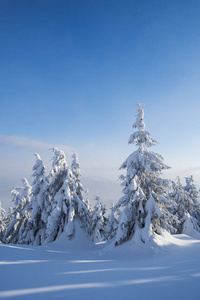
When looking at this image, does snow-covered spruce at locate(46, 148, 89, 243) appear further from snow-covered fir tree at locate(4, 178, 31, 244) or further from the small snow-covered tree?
the small snow-covered tree

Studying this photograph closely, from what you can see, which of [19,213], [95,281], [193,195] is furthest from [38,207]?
[193,195]

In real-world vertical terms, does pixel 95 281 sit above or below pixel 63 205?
below

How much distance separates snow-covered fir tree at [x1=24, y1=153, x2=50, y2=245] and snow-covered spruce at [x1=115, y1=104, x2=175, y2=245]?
36.1ft

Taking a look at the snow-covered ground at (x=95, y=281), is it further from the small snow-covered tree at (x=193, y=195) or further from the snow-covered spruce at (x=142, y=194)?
the small snow-covered tree at (x=193, y=195)

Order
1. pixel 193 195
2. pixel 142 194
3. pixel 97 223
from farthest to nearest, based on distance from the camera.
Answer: pixel 97 223
pixel 193 195
pixel 142 194

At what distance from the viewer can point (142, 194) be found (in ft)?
45.1

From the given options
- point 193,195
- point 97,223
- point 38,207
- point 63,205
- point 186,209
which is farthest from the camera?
point 97,223

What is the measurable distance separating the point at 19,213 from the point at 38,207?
8608 mm

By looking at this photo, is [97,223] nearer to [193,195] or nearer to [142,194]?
[193,195]

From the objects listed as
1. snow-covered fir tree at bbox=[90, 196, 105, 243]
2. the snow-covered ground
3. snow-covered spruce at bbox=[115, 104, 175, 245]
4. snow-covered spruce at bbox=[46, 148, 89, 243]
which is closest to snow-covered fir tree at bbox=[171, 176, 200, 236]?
snow-covered spruce at bbox=[115, 104, 175, 245]

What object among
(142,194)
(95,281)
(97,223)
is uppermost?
(142,194)

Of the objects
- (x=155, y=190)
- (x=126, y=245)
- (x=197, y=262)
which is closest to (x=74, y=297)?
(x=197, y=262)

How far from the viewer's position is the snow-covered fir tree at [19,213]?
84.7ft

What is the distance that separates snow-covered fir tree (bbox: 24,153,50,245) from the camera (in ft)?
68.6
